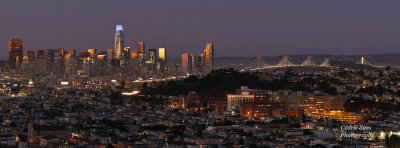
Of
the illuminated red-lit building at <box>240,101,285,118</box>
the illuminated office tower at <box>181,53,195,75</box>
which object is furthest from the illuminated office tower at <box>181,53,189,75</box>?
the illuminated red-lit building at <box>240,101,285,118</box>

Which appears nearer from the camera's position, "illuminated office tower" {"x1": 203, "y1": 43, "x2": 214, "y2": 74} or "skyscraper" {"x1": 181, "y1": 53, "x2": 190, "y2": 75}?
"illuminated office tower" {"x1": 203, "y1": 43, "x2": 214, "y2": 74}

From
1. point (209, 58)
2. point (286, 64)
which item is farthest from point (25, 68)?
point (286, 64)

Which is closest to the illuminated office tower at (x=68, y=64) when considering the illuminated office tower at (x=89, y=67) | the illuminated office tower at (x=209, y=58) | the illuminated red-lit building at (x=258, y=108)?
the illuminated office tower at (x=89, y=67)

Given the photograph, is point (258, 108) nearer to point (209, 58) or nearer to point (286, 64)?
point (286, 64)

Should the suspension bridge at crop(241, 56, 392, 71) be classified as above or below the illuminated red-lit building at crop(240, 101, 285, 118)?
above

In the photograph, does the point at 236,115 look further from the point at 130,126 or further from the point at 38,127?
the point at 38,127

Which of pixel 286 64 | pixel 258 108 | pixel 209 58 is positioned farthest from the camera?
pixel 209 58

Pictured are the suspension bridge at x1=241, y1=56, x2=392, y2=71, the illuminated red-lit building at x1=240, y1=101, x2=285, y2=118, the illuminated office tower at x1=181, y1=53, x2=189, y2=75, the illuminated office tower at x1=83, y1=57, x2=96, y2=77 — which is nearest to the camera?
the illuminated red-lit building at x1=240, y1=101, x2=285, y2=118

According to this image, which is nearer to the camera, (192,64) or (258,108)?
(258,108)

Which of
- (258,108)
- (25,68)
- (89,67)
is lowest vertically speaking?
(258,108)

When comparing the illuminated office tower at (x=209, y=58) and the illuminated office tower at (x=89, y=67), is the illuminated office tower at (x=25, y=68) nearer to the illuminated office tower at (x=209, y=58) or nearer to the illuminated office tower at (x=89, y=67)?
the illuminated office tower at (x=89, y=67)

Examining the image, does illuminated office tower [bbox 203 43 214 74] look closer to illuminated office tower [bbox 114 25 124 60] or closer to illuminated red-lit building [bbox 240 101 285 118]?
illuminated office tower [bbox 114 25 124 60]

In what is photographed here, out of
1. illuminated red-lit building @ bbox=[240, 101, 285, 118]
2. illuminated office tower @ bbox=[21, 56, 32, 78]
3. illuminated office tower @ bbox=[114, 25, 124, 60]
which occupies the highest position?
illuminated office tower @ bbox=[114, 25, 124, 60]
